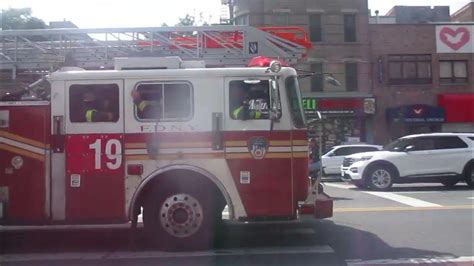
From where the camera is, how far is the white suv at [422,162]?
16.4 m

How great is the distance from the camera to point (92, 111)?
→ 304 inches

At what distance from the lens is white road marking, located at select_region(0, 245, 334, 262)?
7.71 m

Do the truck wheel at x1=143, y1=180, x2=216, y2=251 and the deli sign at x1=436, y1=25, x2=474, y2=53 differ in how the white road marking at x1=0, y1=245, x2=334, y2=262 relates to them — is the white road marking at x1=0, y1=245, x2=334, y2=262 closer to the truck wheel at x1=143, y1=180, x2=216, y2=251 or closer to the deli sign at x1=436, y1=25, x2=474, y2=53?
the truck wheel at x1=143, y1=180, x2=216, y2=251

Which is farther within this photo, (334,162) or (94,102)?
(334,162)

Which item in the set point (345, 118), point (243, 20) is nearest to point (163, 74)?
point (345, 118)

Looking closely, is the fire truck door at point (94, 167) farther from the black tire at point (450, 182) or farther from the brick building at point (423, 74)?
the brick building at point (423, 74)

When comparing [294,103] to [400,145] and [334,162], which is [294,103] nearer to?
[400,145]

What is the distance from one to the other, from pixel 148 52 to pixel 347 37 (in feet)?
81.5

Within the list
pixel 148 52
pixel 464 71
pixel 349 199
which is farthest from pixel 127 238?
pixel 464 71

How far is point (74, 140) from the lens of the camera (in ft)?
25.3

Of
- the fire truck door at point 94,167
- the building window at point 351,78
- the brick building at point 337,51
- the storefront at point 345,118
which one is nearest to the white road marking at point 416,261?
the fire truck door at point 94,167

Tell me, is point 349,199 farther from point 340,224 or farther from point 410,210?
point 340,224

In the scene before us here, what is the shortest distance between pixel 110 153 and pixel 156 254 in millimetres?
1484

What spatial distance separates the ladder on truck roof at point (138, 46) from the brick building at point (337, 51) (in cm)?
2256
